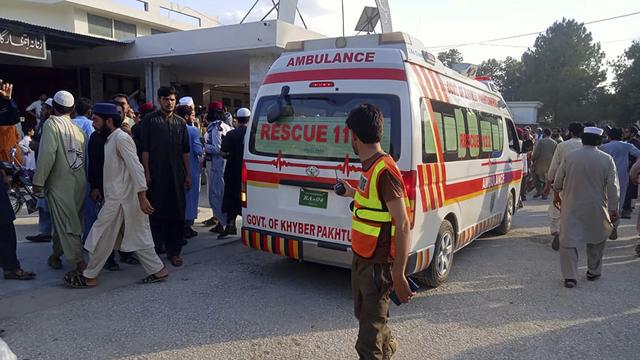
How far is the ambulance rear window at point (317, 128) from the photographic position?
4156mm

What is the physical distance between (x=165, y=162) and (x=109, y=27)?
22836 millimetres

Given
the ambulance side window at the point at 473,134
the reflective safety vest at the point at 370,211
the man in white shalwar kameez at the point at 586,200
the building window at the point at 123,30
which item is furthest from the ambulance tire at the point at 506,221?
the building window at the point at 123,30

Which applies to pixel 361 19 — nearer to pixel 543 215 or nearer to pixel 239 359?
pixel 543 215

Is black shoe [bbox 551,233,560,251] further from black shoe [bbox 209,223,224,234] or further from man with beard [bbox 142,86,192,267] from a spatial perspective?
man with beard [bbox 142,86,192,267]

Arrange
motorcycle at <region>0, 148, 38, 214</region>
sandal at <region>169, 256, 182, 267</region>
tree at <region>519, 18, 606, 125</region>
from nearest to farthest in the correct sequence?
sandal at <region>169, 256, 182, 267</region> → motorcycle at <region>0, 148, 38, 214</region> → tree at <region>519, 18, 606, 125</region>

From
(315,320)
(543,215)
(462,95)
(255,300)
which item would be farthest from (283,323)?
(543,215)

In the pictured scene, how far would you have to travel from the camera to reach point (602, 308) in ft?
14.8

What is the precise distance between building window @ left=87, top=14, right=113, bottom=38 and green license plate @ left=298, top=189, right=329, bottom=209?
2324cm

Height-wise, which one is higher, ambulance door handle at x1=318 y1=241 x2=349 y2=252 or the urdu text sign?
the urdu text sign

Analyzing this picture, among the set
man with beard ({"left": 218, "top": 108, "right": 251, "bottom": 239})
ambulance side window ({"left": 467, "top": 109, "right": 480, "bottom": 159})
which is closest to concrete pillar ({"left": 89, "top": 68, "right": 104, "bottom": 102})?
man with beard ({"left": 218, "top": 108, "right": 251, "bottom": 239})

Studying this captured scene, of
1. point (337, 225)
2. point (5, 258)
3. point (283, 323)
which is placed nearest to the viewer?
point (283, 323)

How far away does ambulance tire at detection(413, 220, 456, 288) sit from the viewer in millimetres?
4695

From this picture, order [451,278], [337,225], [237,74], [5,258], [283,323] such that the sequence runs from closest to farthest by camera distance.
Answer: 1. [283,323]
2. [337,225]
3. [5,258]
4. [451,278]
5. [237,74]

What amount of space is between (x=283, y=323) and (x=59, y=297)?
2158 mm
